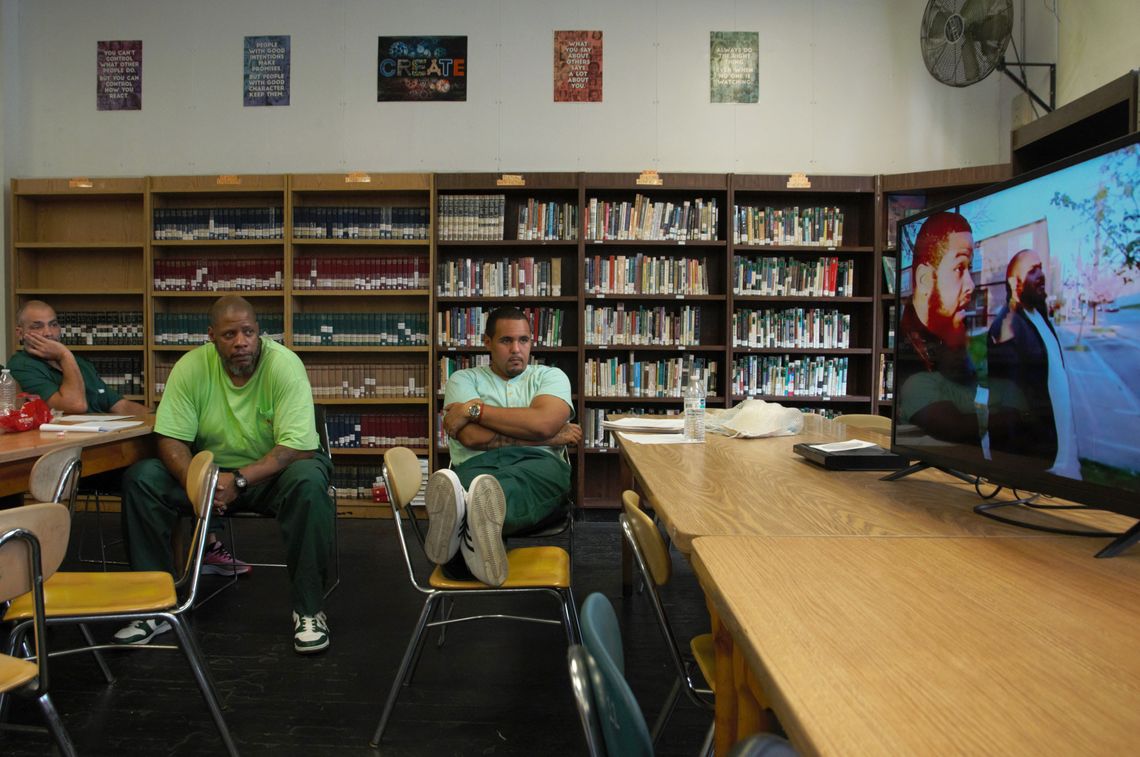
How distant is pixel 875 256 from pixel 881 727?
A: 14.4 ft

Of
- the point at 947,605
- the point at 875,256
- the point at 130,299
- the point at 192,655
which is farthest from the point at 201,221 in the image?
the point at 947,605

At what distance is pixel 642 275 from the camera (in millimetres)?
4500

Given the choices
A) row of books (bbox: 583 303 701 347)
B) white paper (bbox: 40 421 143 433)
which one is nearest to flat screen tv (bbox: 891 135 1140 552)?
white paper (bbox: 40 421 143 433)

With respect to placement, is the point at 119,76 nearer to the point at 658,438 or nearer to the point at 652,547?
the point at 658,438

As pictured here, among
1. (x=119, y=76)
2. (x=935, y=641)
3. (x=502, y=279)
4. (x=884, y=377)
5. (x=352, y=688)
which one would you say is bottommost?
(x=352, y=688)

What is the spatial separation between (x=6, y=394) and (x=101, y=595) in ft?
4.68

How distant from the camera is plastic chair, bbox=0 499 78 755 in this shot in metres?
1.24

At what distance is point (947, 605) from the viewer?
2.30 feet

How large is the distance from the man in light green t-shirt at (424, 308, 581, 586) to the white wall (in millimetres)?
2391

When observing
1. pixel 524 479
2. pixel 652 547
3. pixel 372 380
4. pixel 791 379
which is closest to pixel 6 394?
pixel 524 479

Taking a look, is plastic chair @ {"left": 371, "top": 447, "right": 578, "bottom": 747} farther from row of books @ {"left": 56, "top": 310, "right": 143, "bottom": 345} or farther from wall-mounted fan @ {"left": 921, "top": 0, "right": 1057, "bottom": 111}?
wall-mounted fan @ {"left": 921, "top": 0, "right": 1057, "bottom": 111}

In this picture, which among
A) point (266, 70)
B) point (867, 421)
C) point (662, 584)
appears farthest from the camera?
point (266, 70)

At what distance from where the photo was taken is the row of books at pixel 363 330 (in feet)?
15.0

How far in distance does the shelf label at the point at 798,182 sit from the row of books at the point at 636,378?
123cm
